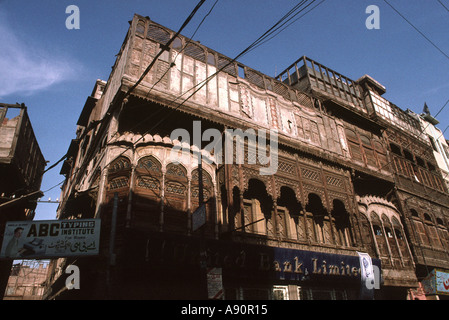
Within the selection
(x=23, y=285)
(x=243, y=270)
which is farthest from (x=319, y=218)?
(x=23, y=285)

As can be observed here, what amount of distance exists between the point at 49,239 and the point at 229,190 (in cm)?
642

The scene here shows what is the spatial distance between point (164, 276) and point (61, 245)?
10.9ft

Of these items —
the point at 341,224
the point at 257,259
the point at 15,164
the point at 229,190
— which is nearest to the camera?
the point at 257,259

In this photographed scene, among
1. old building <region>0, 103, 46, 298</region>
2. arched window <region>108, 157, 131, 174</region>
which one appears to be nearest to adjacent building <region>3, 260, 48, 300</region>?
old building <region>0, 103, 46, 298</region>

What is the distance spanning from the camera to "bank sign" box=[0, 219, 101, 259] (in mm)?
8430

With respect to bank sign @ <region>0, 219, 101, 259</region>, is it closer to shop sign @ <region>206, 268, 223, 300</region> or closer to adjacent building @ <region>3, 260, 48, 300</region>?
shop sign @ <region>206, 268, 223, 300</region>

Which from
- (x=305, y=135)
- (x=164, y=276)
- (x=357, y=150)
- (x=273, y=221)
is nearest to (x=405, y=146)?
(x=357, y=150)

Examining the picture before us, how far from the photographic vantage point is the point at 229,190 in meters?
12.0

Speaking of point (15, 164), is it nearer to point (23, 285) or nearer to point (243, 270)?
point (243, 270)

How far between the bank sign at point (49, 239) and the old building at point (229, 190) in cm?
88

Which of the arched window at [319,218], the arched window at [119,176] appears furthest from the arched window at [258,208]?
the arched window at [119,176]

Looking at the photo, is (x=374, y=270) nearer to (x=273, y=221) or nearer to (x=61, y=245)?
(x=273, y=221)

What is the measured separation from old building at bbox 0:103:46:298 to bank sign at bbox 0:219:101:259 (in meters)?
3.78
